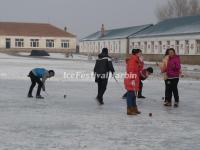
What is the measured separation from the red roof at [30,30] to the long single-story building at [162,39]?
550 inches

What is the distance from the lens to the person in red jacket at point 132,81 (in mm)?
10883

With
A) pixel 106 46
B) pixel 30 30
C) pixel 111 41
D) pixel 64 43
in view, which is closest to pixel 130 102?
pixel 111 41

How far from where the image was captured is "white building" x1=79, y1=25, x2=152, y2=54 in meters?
73.7

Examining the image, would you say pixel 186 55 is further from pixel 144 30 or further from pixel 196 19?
pixel 144 30

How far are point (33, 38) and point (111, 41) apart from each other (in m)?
21.8

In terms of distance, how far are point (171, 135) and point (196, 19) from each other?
48971 millimetres

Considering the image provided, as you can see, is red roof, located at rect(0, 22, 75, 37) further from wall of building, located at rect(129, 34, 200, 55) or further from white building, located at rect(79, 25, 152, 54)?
wall of building, located at rect(129, 34, 200, 55)

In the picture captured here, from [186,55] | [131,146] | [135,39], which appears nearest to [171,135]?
[131,146]

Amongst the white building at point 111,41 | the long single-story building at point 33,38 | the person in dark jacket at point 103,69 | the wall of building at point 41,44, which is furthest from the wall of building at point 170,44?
the person in dark jacket at point 103,69

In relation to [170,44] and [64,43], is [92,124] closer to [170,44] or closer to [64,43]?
[170,44]

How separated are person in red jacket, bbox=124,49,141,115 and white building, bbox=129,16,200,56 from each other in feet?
129

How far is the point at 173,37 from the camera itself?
180 ft

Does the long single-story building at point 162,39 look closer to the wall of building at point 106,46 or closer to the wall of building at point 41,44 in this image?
the wall of building at point 106,46

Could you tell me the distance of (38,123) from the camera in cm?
948
